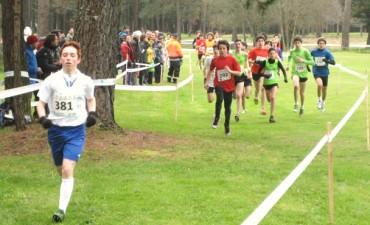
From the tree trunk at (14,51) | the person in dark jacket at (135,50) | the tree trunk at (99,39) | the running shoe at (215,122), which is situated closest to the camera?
the tree trunk at (99,39)

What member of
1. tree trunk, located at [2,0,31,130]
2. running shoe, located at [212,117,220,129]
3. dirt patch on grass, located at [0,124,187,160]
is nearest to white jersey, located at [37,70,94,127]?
dirt patch on grass, located at [0,124,187,160]

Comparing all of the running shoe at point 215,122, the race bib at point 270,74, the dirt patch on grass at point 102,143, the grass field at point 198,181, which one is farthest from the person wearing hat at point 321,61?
the dirt patch on grass at point 102,143

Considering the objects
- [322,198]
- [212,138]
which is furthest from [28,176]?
[212,138]

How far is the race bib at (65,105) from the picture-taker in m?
6.75

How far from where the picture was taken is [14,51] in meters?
11.6

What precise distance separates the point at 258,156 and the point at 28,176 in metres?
4.27

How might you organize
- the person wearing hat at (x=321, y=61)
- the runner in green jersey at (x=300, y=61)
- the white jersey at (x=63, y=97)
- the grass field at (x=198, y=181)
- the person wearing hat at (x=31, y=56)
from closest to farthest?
1. the white jersey at (x=63, y=97)
2. the grass field at (x=198, y=181)
3. the person wearing hat at (x=31, y=56)
4. the runner in green jersey at (x=300, y=61)
5. the person wearing hat at (x=321, y=61)

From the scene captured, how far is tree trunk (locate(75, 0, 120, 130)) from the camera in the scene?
1122cm

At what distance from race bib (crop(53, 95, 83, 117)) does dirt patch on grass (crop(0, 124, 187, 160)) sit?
134 inches

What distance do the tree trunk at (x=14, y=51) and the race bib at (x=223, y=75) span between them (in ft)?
13.7

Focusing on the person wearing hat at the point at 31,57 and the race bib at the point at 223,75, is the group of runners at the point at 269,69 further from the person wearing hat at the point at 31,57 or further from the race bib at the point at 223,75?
the person wearing hat at the point at 31,57

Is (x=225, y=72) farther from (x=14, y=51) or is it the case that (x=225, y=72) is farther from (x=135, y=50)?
(x=135, y=50)

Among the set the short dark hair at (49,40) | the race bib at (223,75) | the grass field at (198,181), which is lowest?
the grass field at (198,181)

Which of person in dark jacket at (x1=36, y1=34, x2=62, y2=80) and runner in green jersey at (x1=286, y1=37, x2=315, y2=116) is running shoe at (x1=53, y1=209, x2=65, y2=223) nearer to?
person in dark jacket at (x1=36, y1=34, x2=62, y2=80)
